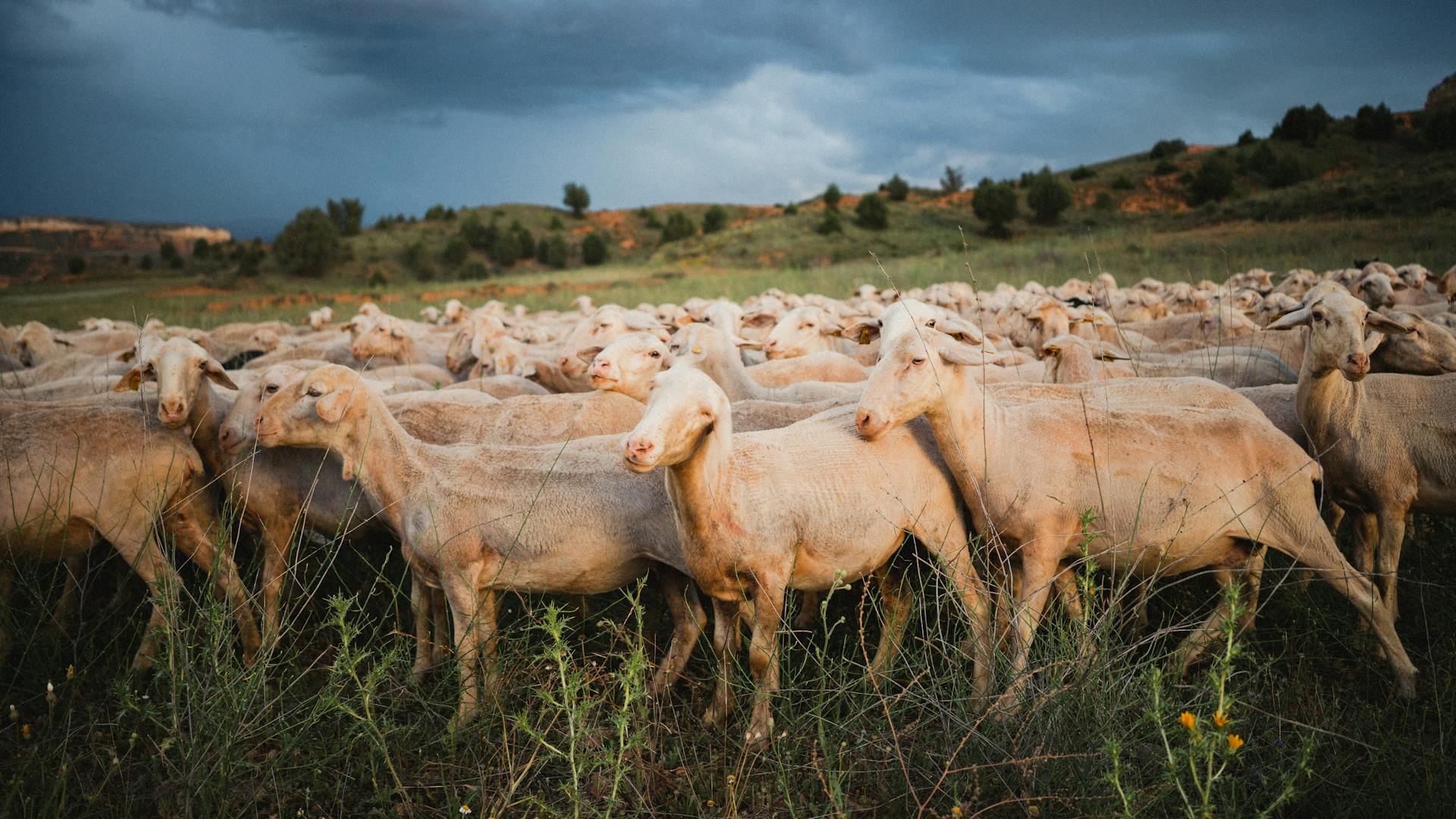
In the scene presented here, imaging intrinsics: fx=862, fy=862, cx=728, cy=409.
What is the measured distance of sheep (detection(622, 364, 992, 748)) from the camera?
413 centimetres

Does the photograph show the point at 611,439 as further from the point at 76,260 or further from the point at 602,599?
the point at 76,260

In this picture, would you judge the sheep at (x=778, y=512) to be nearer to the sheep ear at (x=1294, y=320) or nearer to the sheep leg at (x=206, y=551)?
the sheep ear at (x=1294, y=320)

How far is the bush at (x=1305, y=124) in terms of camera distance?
5888 centimetres

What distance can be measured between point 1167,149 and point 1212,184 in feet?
78.2

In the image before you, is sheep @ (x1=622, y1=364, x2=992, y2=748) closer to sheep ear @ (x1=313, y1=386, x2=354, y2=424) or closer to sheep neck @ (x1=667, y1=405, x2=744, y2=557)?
sheep neck @ (x1=667, y1=405, x2=744, y2=557)

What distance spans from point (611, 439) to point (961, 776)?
118 inches

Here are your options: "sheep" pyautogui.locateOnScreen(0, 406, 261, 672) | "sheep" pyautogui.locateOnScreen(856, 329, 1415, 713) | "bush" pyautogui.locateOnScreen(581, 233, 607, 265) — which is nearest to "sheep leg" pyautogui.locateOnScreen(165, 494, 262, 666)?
"sheep" pyautogui.locateOnScreen(0, 406, 261, 672)

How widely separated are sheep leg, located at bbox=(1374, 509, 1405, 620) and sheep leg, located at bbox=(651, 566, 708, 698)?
3.92m

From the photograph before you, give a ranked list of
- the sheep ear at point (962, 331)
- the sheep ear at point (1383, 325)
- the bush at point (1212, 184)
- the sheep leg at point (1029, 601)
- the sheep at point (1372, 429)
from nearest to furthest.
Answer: the sheep leg at point (1029, 601), the sheep ear at point (962, 331), the sheep at point (1372, 429), the sheep ear at point (1383, 325), the bush at point (1212, 184)

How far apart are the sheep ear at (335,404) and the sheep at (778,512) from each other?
6.66 feet

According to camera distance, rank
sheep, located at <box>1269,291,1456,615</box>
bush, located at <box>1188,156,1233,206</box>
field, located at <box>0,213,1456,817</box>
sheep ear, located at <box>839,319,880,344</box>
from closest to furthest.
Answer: field, located at <box>0,213,1456,817</box> < sheep, located at <box>1269,291,1456,615</box> < sheep ear, located at <box>839,319,880,344</box> < bush, located at <box>1188,156,1233,206</box>

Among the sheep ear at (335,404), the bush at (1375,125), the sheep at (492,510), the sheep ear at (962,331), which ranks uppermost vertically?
the bush at (1375,125)

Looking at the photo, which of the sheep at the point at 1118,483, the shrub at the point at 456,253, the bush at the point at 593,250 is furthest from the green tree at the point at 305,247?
the sheep at the point at 1118,483

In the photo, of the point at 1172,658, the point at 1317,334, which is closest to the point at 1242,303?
the point at 1317,334
